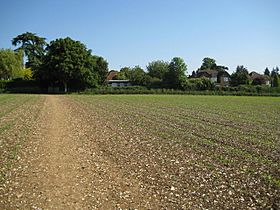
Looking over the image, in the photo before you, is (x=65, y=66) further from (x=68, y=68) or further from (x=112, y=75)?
(x=112, y=75)

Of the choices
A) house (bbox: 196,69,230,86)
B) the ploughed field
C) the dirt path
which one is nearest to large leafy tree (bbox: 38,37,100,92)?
the ploughed field

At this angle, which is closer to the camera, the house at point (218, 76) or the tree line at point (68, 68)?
the tree line at point (68, 68)

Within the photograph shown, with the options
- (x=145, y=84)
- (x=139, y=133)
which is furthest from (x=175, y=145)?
(x=145, y=84)

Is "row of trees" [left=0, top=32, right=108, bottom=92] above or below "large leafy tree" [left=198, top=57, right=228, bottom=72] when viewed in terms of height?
below

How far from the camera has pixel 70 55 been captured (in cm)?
8262

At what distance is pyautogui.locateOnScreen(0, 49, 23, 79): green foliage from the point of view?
9293cm

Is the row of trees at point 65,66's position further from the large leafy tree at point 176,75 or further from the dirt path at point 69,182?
the dirt path at point 69,182

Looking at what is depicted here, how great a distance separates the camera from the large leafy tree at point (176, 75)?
10594cm

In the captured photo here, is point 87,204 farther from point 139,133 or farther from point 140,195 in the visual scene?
point 139,133

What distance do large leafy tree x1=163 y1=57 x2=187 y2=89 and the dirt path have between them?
93267 millimetres

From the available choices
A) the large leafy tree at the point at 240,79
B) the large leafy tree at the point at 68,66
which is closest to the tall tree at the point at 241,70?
the large leafy tree at the point at 240,79

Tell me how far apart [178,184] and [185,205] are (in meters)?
1.56

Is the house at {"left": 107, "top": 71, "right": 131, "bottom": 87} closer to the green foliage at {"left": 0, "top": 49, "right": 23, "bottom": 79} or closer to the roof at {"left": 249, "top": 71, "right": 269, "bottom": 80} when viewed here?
the green foliage at {"left": 0, "top": 49, "right": 23, "bottom": 79}

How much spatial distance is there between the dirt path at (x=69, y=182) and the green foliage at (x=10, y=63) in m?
88.4
